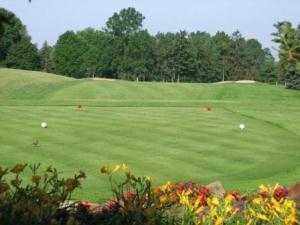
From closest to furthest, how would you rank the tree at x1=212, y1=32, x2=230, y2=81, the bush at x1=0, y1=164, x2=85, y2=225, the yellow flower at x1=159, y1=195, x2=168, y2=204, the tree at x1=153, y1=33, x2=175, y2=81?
the bush at x1=0, y1=164, x2=85, y2=225, the yellow flower at x1=159, y1=195, x2=168, y2=204, the tree at x1=153, y1=33, x2=175, y2=81, the tree at x1=212, y1=32, x2=230, y2=81

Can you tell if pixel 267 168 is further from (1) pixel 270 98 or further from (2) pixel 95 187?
(1) pixel 270 98

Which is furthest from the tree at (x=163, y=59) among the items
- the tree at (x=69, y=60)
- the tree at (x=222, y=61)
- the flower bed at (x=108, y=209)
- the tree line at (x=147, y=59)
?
the flower bed at (x=108, y=209)

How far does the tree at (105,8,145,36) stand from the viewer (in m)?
124

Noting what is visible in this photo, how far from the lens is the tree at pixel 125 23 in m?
124

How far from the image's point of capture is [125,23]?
409ft

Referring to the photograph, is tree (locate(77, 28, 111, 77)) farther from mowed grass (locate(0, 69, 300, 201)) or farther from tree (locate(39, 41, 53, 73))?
mowed grass (locate(0, 69, 300, 201))

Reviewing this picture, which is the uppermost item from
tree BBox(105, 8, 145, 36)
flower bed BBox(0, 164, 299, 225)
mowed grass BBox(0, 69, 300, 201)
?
tree BBox(105, 8, 145, 36)

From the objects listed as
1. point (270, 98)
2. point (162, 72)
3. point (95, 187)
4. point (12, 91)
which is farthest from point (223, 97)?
point (162, 72)

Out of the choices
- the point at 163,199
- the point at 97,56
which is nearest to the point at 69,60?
the point at 97,56

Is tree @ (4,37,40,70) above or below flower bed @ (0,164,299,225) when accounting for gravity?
above

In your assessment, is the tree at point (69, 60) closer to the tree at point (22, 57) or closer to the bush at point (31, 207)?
the tree at point (22, 57)

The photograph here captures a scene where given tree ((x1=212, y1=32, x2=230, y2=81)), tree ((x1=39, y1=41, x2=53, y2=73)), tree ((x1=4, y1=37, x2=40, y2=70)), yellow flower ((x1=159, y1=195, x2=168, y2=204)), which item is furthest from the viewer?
tree ((x1=39, y1=41, x2=53, y2=73))

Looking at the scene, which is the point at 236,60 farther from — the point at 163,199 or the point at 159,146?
the point at 163,199

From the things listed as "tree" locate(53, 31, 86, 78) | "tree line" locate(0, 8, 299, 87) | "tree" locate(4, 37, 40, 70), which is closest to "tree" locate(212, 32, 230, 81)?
"tree line" locate(0, 8, 299, 87)
